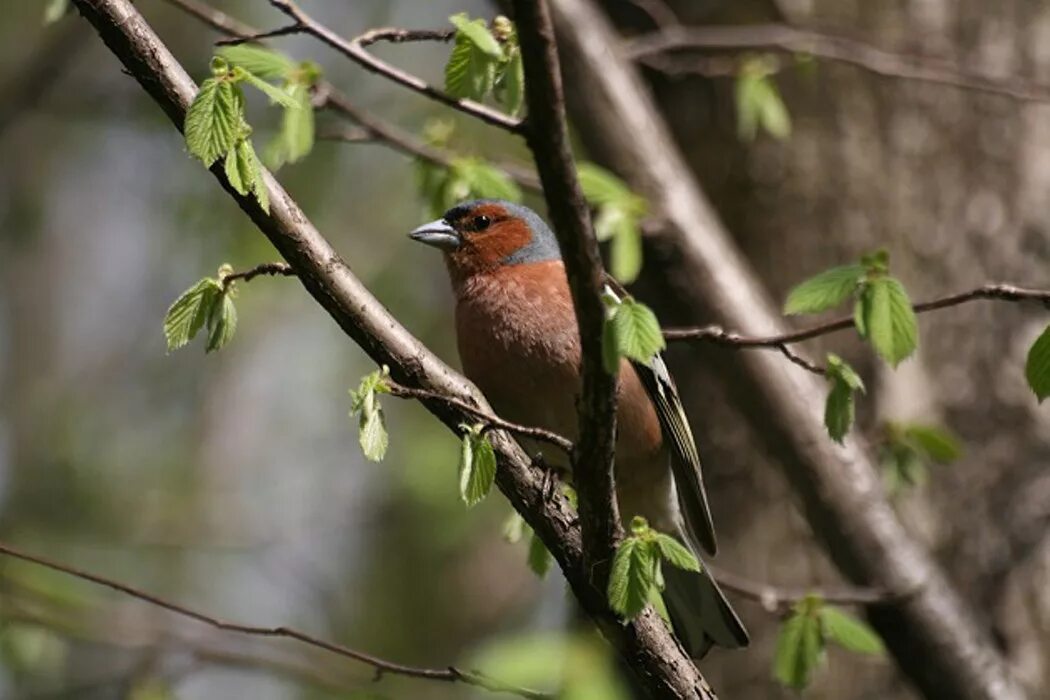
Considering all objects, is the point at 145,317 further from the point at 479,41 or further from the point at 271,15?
the point at 479,41

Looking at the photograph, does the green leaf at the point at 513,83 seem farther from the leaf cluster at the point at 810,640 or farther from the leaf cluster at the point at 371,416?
the leaf cluster at the point at 810,640

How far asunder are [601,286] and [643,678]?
127cm

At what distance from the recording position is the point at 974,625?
5.09 metres

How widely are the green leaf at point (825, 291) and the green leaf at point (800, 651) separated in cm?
116

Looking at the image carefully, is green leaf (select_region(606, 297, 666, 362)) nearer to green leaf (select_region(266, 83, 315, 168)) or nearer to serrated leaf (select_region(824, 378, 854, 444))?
serrated leaf (select_region(824, 378, 854, 444))

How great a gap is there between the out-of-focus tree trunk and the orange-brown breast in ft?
2.08

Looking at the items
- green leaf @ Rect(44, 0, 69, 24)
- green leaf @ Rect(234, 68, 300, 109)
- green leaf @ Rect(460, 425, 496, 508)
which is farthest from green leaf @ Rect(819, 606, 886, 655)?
green leaf @ Rect(44, 0, 69, 24)

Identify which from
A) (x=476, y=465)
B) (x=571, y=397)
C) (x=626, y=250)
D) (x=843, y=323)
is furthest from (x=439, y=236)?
(x=476, y=465)

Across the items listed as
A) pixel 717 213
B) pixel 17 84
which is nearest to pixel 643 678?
pixel 717 213

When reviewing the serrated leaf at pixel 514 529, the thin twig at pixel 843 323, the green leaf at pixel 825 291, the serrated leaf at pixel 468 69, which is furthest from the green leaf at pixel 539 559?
the serrated leaf at pixel 468 69

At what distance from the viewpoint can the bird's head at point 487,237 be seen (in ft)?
17.3

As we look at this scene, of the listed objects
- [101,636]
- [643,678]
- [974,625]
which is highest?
[101,636]

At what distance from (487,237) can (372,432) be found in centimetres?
240

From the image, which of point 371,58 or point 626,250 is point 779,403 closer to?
point 626,250
